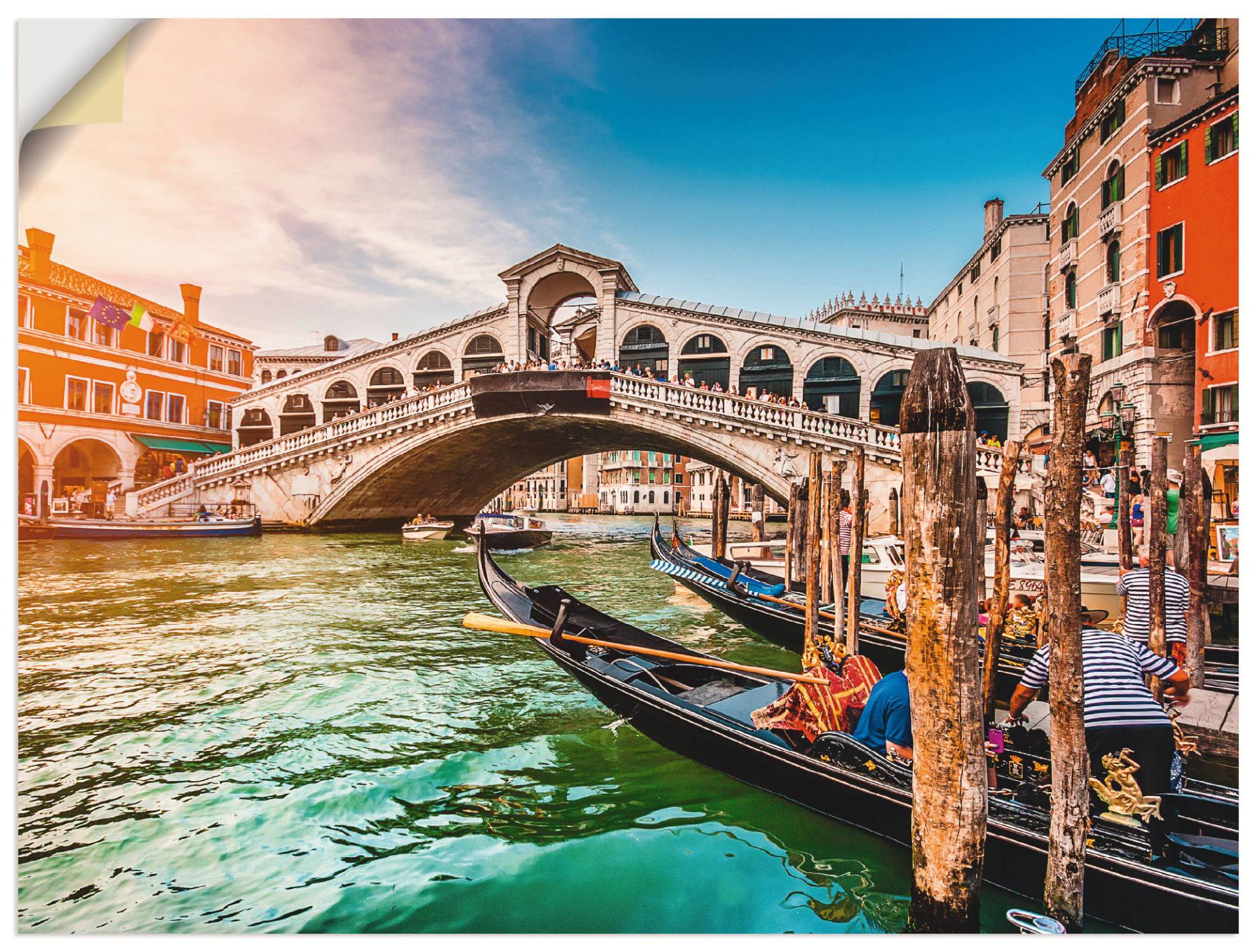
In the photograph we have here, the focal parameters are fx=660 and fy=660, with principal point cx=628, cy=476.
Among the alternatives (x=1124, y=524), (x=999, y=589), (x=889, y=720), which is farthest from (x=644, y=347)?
(x=889, y=720)

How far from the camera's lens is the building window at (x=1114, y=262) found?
7.14 metres

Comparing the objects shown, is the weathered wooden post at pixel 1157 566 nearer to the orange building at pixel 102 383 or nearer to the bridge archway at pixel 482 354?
the orange building at pixel 102 383

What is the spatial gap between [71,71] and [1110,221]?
349 inches

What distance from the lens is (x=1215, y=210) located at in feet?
13.0

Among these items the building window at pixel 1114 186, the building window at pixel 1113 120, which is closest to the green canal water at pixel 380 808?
the building window at pixel 1114 186

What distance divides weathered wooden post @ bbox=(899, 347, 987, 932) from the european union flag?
13.4ft

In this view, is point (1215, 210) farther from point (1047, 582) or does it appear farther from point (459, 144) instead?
point (459, 144)

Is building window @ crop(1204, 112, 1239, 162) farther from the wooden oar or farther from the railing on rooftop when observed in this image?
the wooden oar

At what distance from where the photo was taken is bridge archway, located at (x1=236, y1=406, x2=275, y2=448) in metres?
14.0

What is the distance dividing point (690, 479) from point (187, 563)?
2379 centimetres

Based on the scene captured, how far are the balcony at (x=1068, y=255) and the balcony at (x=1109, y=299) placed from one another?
3.80 ft

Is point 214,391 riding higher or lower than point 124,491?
higher

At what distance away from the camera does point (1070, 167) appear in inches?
333
